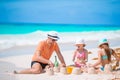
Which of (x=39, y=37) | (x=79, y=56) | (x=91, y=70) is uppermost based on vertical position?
(x=39, y=37)

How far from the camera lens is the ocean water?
2.32m

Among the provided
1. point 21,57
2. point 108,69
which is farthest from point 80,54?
point 21,57

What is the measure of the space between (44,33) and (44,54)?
0.57 ft

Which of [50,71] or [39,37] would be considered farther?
[39,37]

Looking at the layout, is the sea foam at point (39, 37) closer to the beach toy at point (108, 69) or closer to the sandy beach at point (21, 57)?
the sandy beach at point (21, 57)

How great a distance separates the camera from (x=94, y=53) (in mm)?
2270

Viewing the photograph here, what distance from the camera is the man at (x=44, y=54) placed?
2.26 m

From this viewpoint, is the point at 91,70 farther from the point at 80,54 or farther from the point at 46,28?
the point at 46,28

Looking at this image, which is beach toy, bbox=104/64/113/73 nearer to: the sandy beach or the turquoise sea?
the sandy beach

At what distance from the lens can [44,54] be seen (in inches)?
90.6

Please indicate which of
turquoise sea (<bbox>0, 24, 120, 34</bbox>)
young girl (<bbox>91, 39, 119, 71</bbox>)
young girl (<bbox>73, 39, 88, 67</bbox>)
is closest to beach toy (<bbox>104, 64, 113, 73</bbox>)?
young girl (<bbox>91, 39, 119, 71</bbox>)

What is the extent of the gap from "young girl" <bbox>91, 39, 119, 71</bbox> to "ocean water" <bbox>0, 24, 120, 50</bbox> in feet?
0.20

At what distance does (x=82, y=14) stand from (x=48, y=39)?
365mm

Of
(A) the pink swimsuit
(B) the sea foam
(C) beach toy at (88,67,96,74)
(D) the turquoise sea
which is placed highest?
(D) the turquoise sea
